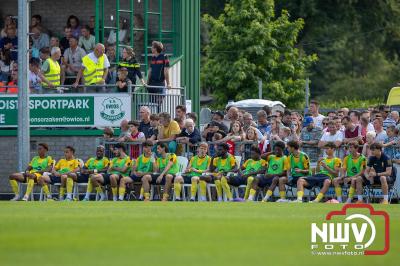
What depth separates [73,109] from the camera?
29.4 m

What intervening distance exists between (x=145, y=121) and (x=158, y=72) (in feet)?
6.70

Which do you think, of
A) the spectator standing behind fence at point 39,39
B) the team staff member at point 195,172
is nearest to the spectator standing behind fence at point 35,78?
the spectator standing behind fence at point 39,39

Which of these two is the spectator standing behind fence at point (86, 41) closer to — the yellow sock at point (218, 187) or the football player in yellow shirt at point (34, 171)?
the football player in yellow shirt at point (34, 171)

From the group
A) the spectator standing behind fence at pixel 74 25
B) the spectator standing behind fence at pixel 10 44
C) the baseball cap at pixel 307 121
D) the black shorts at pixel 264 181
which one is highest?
the spectator standing behind fence at pixel 74 25

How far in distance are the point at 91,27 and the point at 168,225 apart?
675 inches

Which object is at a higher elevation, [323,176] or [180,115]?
[180,115]

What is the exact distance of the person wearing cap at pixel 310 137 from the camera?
25562 mm

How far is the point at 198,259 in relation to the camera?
39.0 ft

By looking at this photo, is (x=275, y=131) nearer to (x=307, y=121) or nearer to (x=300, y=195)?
(x=307, y=121)

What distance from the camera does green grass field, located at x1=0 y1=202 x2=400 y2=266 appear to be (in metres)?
12.0

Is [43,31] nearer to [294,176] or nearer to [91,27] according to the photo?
[91,27]

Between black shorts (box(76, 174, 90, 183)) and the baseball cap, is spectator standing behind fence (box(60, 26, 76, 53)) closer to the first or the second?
black shorts (box(76, 174, 90, 183))

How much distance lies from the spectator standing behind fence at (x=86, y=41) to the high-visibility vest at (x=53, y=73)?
1.27 metres

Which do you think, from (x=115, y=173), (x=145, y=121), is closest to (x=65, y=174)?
(x=115, y=173)
